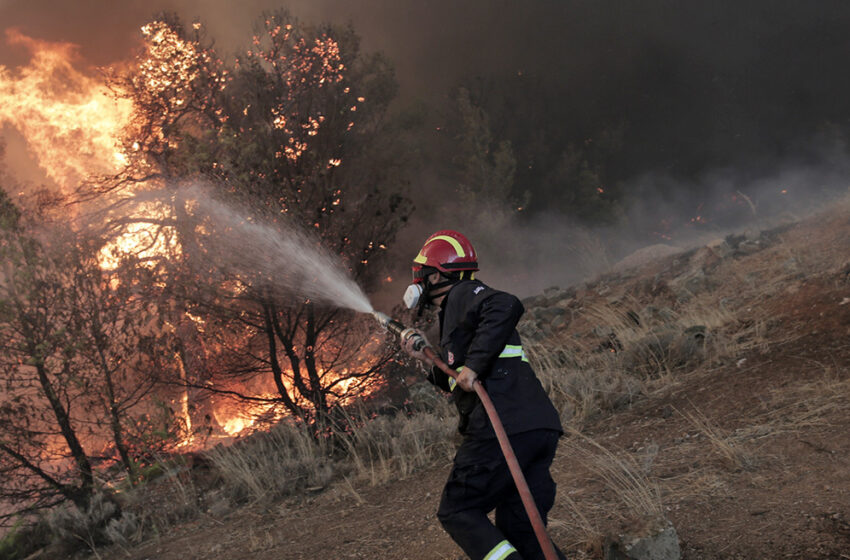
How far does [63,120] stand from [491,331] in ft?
39.3

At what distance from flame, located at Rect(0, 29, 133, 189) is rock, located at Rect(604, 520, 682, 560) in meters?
11.1

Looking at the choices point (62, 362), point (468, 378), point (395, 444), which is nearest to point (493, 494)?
point (468, 378)

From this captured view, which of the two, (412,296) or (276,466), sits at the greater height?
(412,296)

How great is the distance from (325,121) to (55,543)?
4.66 m

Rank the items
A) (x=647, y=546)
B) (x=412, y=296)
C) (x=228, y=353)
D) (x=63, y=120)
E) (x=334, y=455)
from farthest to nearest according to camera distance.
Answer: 1. (x=63, y=120)
2. (x=334, y=455)
3. (x=228, y=353)
4. (x=647, y=546)
5. (x=412, y=296)

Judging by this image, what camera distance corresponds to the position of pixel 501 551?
278 cm

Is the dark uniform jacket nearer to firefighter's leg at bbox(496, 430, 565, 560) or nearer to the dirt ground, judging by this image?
firefighter's leg at bbox(496, 430, 565, 560)

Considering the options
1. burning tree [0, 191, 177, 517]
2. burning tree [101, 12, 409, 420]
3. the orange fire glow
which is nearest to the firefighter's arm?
burning tree [101, 12, 409, 420]

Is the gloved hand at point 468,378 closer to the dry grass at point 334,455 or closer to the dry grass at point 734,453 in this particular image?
the dry grass at point 734,453

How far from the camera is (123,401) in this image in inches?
270

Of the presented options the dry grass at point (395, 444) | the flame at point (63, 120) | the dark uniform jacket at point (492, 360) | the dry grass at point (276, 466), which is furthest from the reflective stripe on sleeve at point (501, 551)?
the flame at point (63, 120)

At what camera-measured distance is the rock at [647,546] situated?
3316 mm

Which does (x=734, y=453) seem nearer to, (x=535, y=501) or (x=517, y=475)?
(x=535, y=501)

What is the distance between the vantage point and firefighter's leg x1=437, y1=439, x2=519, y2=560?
2861mm
